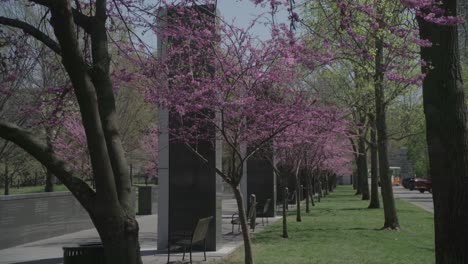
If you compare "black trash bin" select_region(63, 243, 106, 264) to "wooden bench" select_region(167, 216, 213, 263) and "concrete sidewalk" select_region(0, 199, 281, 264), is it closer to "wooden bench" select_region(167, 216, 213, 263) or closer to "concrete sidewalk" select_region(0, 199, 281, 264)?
"wooden bench" select_region(167, 216, 213, 263)

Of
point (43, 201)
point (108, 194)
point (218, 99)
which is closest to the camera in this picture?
point (108, 194)

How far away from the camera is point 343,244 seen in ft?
42.2

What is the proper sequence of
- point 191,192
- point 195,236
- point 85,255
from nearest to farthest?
point 85,255
point 195,236
point 191,192

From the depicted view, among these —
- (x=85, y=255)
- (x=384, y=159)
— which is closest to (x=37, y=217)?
(x=85, y=255)

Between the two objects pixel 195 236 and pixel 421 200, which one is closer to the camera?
pixel 195 236

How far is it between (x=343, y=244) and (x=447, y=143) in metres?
7.31

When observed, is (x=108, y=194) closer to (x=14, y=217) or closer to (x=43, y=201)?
(x=14, y=217)

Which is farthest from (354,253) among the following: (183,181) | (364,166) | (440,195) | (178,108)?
(364,166)

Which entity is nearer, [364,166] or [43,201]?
[43,201]

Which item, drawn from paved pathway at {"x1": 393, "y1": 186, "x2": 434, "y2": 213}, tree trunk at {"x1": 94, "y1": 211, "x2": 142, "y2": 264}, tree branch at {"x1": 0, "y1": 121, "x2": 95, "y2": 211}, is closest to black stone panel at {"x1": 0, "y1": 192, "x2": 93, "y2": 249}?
tree branch at {"x1": 0, "y1": 121, "x2": 95, "y2": 211}

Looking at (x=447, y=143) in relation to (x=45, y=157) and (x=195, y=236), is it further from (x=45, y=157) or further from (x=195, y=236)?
(x=195, y=236)

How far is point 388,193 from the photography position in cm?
1842

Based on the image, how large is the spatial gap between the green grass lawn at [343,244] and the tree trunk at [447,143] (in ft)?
14.5

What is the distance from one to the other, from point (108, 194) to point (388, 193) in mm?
15325
